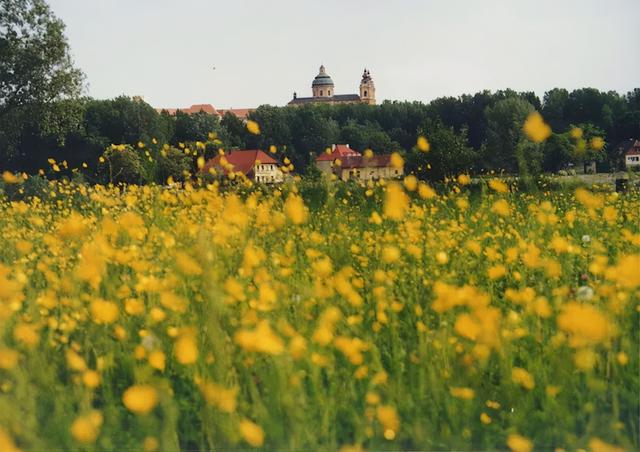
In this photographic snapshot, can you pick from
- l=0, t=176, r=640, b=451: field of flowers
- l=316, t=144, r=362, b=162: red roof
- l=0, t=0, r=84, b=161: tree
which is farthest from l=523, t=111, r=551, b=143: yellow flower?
l=0, t=0, r=84, b=161: tree

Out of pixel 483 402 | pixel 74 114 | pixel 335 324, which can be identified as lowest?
pixel 483 402

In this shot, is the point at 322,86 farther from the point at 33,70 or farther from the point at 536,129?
the point at 536,129

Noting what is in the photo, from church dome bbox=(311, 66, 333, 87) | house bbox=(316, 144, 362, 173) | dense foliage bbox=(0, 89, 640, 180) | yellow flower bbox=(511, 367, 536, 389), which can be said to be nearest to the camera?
yellow flower bbox=(511, 367, 536, 389)

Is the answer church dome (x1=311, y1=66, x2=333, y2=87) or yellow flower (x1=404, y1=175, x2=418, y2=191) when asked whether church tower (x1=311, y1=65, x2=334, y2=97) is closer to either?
church dome (x1=311, y1=66, x2=333, y2=87)

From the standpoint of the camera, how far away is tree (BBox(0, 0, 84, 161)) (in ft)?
78.7

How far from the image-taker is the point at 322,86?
142625 mm

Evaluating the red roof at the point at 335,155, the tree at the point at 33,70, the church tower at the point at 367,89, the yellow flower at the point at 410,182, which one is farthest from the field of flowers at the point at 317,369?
the church tower at the point at 367,89

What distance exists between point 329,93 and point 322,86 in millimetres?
2214

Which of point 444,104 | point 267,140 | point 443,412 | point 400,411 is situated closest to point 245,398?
point 400,411

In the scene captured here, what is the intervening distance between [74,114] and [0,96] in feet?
8.86

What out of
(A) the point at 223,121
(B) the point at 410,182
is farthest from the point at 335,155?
(A) the point at 223,121

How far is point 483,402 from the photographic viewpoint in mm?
2430

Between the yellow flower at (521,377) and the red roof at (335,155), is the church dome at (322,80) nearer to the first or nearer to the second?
the red roof at (335,155)

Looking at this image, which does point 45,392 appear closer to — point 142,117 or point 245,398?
Answer: point 245,398
